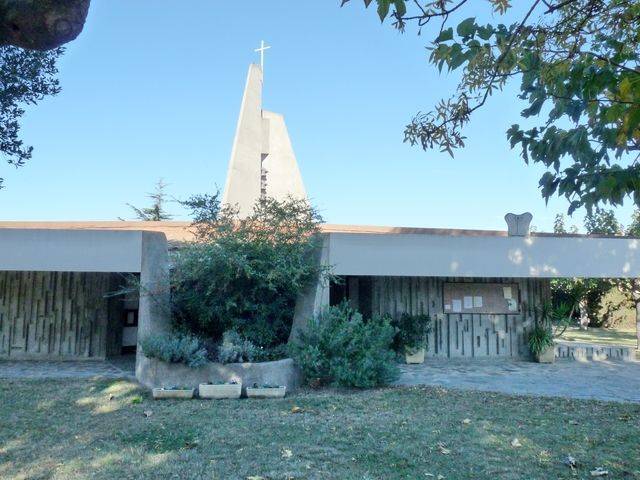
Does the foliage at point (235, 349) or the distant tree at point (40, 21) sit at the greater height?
the distant tree at point (40, 21)

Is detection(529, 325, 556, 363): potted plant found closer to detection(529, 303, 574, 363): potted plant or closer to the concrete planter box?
detection(529, 303, 574, 363): potted plant

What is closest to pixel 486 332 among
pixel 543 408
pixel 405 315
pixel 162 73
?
pixel 405 315

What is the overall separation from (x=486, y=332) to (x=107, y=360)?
32.1ft

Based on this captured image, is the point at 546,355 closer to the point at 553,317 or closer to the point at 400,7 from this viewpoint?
the point at 553,317

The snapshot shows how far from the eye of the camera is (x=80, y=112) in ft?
36.0

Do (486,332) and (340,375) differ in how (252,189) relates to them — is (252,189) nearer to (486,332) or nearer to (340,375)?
(486,332)

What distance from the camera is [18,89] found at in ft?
17.4

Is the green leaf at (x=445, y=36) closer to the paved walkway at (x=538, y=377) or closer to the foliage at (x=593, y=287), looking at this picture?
the paved walkway at (x=538, y=377)

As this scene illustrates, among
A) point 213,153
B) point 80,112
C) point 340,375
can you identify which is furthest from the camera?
point 213,153

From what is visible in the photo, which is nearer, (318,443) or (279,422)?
(318,443)

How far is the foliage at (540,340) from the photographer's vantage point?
13.0m

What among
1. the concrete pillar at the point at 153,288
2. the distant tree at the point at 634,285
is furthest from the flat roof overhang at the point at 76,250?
the distant tree at the point at 634,285

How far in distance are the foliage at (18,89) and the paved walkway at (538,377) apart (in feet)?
23.7

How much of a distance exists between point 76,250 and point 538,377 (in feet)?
31.8
